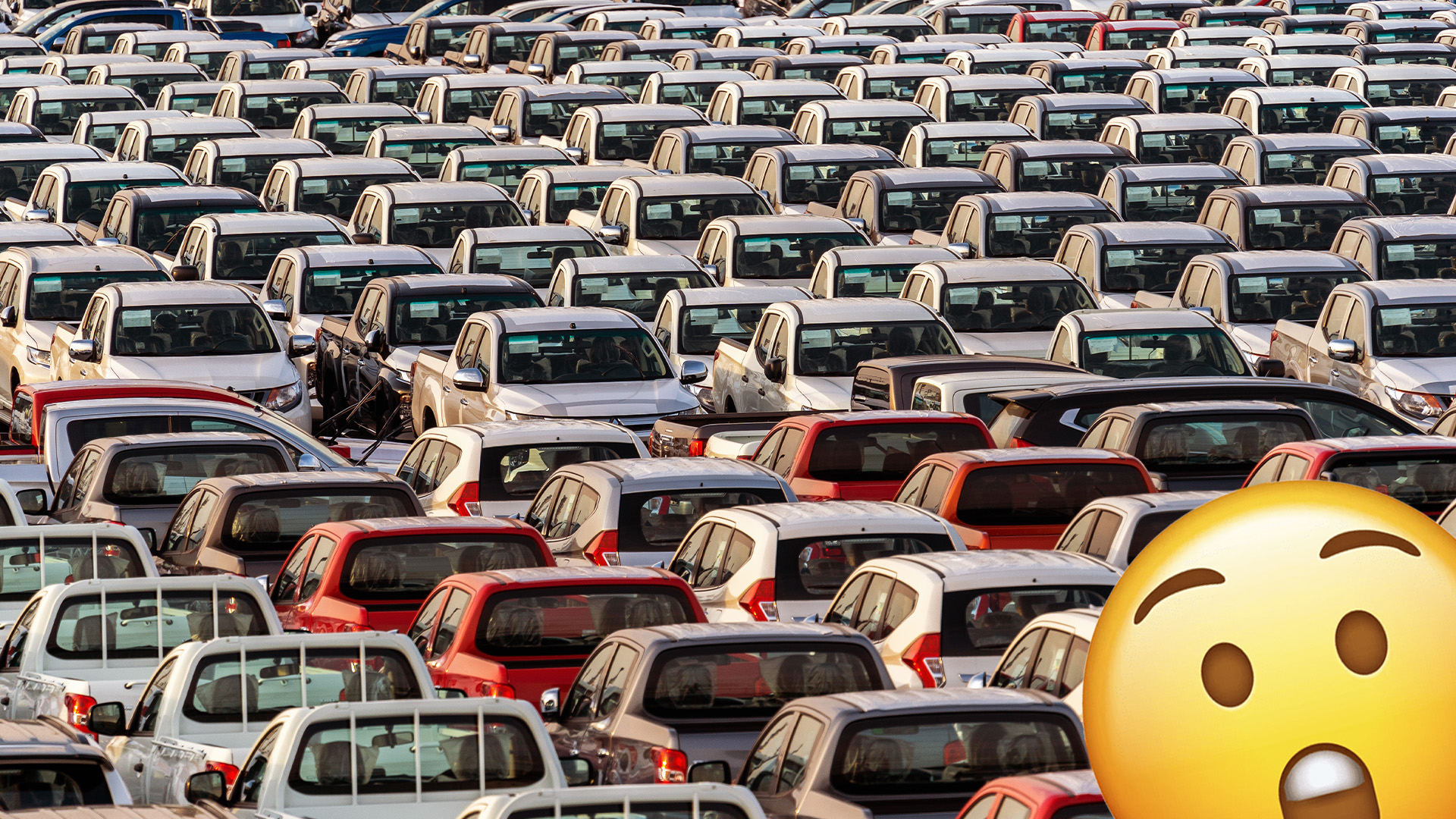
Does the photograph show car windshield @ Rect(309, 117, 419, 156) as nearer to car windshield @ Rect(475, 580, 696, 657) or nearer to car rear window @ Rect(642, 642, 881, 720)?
car windshield @ Rect(475, 580, 696, 657)

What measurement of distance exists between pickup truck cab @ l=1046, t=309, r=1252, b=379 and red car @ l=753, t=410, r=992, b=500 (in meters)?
4.00

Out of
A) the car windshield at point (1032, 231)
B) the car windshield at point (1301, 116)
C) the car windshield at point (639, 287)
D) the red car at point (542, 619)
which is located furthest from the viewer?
the car windshield at point (1301, 116)

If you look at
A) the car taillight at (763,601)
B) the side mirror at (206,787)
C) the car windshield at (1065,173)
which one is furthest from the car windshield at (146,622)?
the car windshield at (1065,173)

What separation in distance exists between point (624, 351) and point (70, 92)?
18.4m

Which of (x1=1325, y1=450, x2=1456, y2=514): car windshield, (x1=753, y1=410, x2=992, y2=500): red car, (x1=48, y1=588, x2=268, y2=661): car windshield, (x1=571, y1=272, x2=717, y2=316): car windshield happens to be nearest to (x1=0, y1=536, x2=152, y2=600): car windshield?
(x1=48, y1=588, x2=268, y2=661): car windshield

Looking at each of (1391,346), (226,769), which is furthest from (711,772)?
(1391,346)

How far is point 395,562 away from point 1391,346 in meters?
9.85

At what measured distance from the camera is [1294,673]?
2893 mm

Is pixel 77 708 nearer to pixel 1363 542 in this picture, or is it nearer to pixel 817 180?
pixel 1363 542

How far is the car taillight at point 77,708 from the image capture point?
12.3m

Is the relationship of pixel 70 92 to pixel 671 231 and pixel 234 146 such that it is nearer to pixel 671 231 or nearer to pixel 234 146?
pixel 234 146

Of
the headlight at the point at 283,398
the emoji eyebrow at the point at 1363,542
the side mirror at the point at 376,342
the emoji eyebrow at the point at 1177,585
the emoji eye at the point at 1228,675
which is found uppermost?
the emoji eyebrow at the point at 1363,542

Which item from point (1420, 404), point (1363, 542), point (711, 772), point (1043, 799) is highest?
point (1363, 542)

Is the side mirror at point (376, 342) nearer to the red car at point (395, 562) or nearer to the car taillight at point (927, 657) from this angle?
the red car at point (395, 562)
